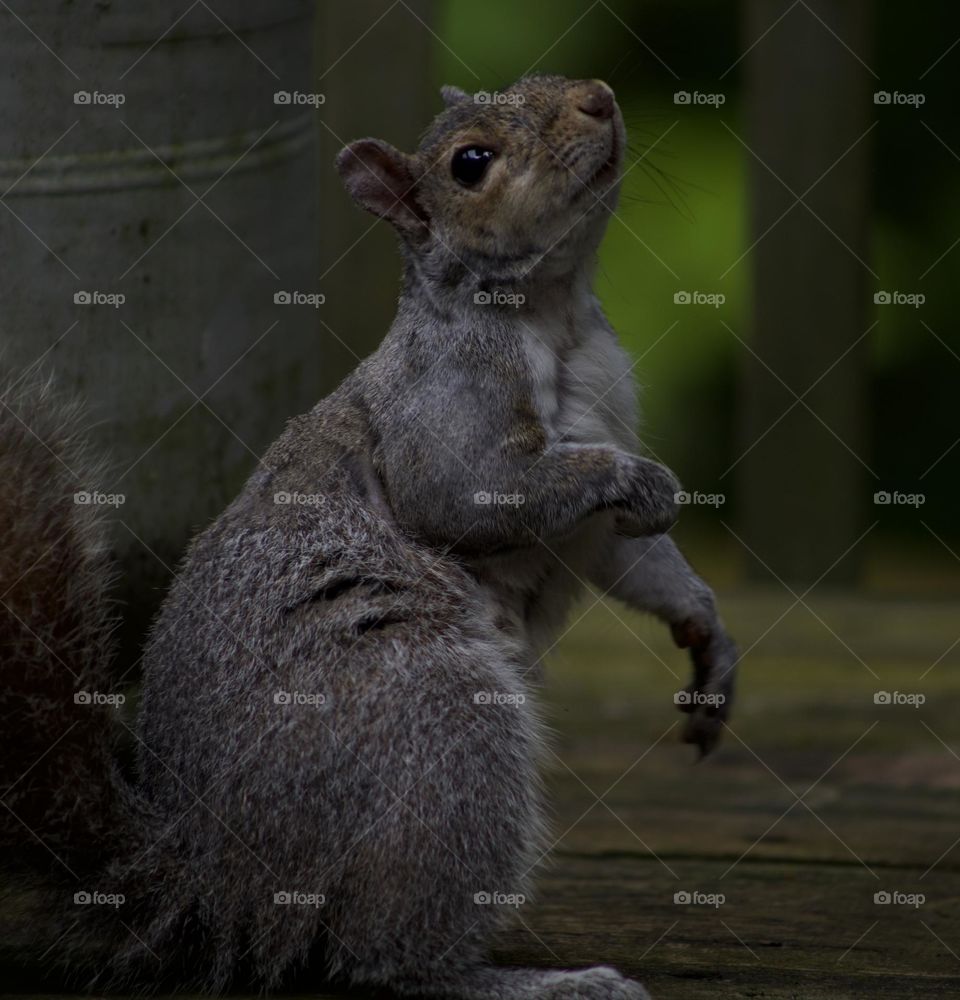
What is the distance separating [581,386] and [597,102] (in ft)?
1.49

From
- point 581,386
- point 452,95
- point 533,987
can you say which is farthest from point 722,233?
point 533,987

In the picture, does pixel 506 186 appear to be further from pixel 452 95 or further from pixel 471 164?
pixel 452 95

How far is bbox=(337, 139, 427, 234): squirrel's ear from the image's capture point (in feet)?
A: 9.67

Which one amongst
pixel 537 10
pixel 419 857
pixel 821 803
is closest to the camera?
pixel 419 857

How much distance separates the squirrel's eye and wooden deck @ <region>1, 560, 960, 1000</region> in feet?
2.91

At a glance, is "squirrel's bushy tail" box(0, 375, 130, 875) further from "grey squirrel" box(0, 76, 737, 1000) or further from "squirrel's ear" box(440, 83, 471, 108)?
"squirrel's ear" box(440, 83, 471, 108)

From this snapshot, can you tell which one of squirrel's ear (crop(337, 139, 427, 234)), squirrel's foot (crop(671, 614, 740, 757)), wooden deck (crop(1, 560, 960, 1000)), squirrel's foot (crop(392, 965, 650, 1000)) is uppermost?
squirrel's ear (crop(337, 139, 427, 234))

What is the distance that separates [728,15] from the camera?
6.59m

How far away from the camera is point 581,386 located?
3.01 meters

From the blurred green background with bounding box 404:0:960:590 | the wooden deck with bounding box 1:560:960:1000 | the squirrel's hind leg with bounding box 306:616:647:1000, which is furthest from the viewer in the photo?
the blurred green background with bounding box 404:0:960:590

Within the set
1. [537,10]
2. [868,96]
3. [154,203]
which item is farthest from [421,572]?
[537,10]

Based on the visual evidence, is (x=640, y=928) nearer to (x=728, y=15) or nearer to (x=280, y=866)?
(x=280, y=866)

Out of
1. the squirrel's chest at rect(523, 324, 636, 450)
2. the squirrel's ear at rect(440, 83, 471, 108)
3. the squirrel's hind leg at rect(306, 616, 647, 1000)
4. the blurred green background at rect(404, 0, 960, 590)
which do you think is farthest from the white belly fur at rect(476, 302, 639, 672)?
the blurred green background at rect(404, 0, 960, 590)

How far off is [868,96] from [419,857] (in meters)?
3.29
